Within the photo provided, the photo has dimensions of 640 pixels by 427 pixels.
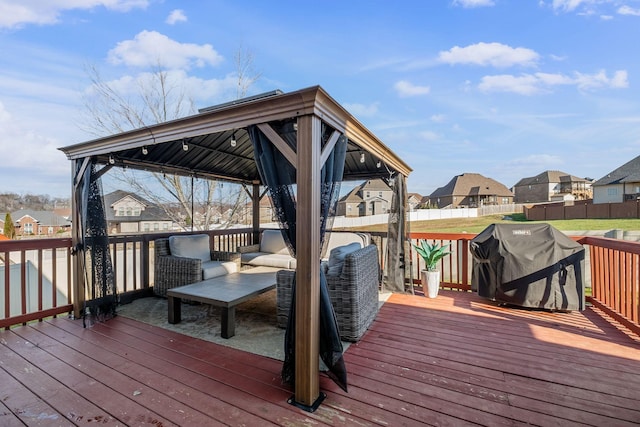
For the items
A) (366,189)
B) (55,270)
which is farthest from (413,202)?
(55,270)

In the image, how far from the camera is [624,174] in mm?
21703

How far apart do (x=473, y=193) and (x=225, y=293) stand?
3863 cm

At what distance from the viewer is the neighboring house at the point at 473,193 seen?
35.1 metres

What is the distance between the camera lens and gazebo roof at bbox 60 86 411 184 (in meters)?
2.12

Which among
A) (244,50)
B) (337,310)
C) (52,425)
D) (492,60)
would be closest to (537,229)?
(337,310)

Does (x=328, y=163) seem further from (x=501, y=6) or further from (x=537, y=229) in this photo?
(x=501, y=6)

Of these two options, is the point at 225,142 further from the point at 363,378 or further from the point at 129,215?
the point at 363,378

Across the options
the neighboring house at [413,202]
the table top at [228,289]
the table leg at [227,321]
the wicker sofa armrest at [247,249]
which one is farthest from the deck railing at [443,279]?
the table leg at [227,321]

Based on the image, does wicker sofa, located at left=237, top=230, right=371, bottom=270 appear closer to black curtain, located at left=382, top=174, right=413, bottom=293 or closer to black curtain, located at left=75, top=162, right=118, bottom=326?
black curtain, located at left=382, top=174, right=413, bottom=293

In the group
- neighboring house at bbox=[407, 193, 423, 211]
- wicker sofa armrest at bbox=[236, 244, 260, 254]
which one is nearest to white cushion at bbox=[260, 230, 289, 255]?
wicker sofa armrest at bbox=[236, 244, 260, 254]

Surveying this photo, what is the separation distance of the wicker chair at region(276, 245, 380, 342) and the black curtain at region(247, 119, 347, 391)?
725mm

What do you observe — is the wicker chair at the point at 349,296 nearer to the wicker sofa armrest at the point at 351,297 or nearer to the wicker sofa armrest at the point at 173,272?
the wicker sofa armrest at the point at 351,297

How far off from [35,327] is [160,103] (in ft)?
26.5

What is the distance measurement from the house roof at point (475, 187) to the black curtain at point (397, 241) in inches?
1379
